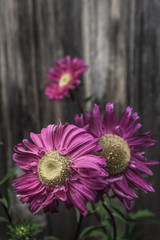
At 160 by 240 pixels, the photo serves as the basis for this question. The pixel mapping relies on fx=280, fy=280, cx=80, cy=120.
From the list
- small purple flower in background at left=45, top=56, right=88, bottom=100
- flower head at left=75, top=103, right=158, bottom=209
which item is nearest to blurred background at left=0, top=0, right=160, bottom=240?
small purple flower in background at left=45, top=56, right=88, bottom=100

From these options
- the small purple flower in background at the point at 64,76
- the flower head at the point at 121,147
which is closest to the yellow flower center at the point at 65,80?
the small purple flower in background at the point at 64,76

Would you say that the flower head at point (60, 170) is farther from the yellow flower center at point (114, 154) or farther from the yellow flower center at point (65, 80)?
the yellow flower center at point (65, 80)

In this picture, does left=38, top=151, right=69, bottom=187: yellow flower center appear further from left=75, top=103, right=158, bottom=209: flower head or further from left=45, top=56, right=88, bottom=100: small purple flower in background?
left=45, top=56, right=88, bottom=100: small purple flower in background

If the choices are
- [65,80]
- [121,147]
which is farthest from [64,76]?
[121,147]

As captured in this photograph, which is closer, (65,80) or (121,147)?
(121,147)

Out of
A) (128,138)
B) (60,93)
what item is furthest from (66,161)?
(60,93)

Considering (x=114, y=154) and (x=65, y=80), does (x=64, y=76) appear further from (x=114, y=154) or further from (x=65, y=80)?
(x=114, y=154)

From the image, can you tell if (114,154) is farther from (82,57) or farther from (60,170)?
(82,57)
